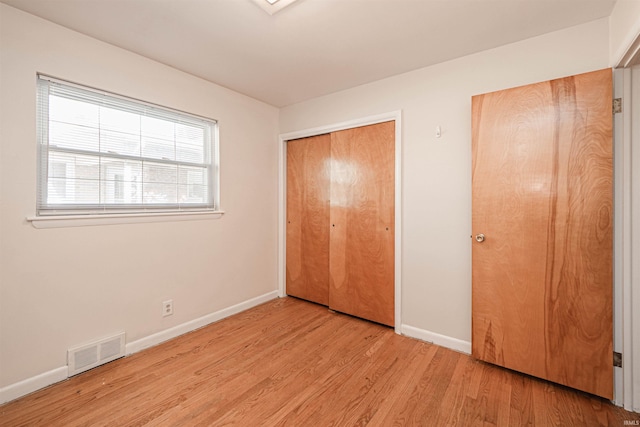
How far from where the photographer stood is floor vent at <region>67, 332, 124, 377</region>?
1907 mm

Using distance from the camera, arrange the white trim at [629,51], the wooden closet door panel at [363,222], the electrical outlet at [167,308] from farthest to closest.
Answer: the wooden closet door panel at [363,222] → the electrical outlet at [167,308] → the white trim at [629,51]

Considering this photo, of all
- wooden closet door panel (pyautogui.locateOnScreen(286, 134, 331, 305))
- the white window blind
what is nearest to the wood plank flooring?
wooden closet door panel (pyautogui.locateOnScreen(286, 134, 331, 305))

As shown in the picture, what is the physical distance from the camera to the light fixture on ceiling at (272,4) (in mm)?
1597

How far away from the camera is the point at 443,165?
231 cm

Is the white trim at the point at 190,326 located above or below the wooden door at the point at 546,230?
below

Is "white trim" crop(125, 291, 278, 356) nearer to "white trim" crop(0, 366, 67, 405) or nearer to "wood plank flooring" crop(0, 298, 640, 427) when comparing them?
"wood plank flooring" crop(0, 298, 640, 427)

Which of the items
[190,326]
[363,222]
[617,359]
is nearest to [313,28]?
[363,222]

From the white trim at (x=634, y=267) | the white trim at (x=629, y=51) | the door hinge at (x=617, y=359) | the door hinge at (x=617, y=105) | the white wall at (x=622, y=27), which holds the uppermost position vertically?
the white wall at (x=622, y=27)

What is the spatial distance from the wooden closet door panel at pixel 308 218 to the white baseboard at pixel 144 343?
0.47 metres

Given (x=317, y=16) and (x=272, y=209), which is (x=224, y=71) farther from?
(x=272, y=209)

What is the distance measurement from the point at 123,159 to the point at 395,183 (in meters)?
2.35

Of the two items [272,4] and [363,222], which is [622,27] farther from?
[363,222]

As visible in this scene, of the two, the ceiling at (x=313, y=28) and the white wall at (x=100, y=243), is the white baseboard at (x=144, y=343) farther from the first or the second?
the ceiling at (x=313, y=28)

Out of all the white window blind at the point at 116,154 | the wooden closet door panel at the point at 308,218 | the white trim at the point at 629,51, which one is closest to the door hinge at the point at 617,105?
the white trim at the point at 629,51
